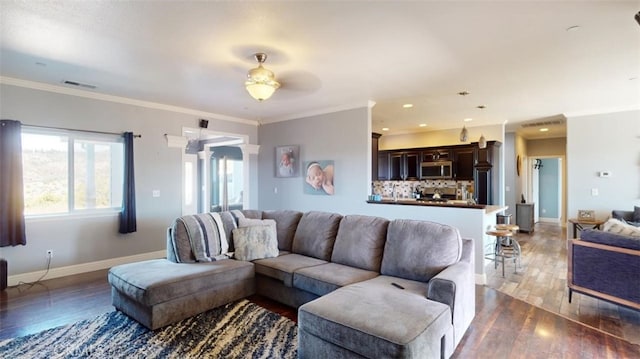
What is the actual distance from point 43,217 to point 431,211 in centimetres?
537

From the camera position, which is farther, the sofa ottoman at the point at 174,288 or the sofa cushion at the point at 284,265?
the sofa cushion at the point at 284,265

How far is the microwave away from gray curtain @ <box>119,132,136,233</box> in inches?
250

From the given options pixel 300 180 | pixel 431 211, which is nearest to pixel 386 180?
pixel 300 180

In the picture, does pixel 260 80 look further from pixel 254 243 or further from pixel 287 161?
pixel 287 161

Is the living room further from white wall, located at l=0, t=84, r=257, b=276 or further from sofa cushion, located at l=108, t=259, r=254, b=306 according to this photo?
sofa cushion, located at l=108, t=259, r=254, b=306

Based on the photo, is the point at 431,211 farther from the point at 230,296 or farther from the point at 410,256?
the point at 230,296

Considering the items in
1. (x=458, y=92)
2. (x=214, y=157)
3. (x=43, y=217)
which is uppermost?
(x=458, y=92)

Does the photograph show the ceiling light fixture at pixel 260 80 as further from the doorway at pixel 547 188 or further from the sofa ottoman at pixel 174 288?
the doorway at pixel 547 188

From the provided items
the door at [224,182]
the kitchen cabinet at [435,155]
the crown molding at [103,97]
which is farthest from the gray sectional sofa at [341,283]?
the kitchen cabinet at [435,155]

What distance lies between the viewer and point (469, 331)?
2902mm

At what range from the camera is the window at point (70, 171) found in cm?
436

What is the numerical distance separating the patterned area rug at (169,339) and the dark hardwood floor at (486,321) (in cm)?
26

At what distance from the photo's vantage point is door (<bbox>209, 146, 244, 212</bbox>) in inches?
341

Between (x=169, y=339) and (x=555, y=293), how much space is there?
4.26 m
